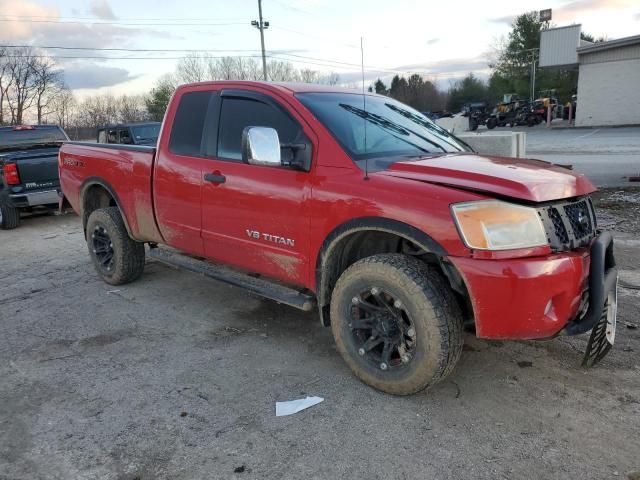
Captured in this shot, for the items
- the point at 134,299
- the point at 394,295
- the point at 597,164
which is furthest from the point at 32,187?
the point at 597,164

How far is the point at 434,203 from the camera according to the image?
2824mm

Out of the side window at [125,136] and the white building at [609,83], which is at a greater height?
the white building at [609,83]

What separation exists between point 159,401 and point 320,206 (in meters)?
1.58

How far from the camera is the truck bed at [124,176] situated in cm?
477

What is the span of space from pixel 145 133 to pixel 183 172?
8.95 meters

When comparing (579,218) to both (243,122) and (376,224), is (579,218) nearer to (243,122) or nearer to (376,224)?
(376,224)

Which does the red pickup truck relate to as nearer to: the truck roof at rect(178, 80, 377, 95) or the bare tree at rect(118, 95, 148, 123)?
the truck roof at rect(178, 80, 377, 95)

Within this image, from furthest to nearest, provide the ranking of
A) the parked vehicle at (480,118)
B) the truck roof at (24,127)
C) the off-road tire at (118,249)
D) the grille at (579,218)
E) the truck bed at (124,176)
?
the parked vehicle at (480,118)
the truck roof at (24,127)
the off-road tire at (118,249)
the truck bed at (124,176)
the grille at (579,218)

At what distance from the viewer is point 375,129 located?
3.78 m

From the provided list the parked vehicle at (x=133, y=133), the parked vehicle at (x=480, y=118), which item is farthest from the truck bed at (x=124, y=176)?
the parked vehicle at (x=480, y=118)

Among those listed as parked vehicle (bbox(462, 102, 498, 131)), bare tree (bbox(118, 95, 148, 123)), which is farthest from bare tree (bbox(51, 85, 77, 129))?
parked vehicle (bbox(462, 102, 498, 131))

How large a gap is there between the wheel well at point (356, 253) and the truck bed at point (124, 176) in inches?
79.2

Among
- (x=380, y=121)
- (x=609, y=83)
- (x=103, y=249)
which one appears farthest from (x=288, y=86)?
(x=609, y=83)

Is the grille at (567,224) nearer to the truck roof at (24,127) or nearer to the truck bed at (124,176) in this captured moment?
the truck bed at (124,176)
